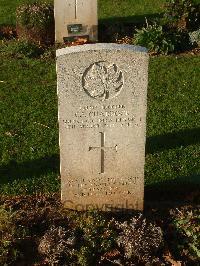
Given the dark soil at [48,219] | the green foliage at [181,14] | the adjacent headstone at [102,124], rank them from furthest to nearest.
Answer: the green foliage at [181,14] < the dark soil at [48,219] < the adjacent headstone at [102,124]

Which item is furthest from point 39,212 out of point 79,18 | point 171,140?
point 79,18

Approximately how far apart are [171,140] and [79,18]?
4359 mm

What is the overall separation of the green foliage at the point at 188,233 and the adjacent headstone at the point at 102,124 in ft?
1.91

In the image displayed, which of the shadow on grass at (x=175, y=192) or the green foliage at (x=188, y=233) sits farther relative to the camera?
the shadow on grass at (x=175, y=192)

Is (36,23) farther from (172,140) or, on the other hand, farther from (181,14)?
(172,140)

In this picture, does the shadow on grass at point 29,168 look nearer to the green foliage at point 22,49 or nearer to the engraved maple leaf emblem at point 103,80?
the engraved maple leaf emblem at point 103,80

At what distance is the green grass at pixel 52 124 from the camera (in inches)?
289

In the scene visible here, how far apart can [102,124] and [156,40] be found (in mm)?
5451

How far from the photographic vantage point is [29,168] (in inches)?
295

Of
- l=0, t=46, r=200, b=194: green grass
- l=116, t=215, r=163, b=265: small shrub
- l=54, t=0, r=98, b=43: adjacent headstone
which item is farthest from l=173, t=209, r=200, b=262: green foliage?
l=54, t=0, r=98, b=43: adjacent headstone

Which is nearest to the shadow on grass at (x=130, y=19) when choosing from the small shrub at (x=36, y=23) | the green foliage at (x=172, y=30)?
the green foliage at (x=172, y=30)

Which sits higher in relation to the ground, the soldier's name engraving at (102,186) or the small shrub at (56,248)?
the soldier's name engraving at (102,186)

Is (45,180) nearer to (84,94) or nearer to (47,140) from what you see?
(47,140)

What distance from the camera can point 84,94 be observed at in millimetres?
5699
